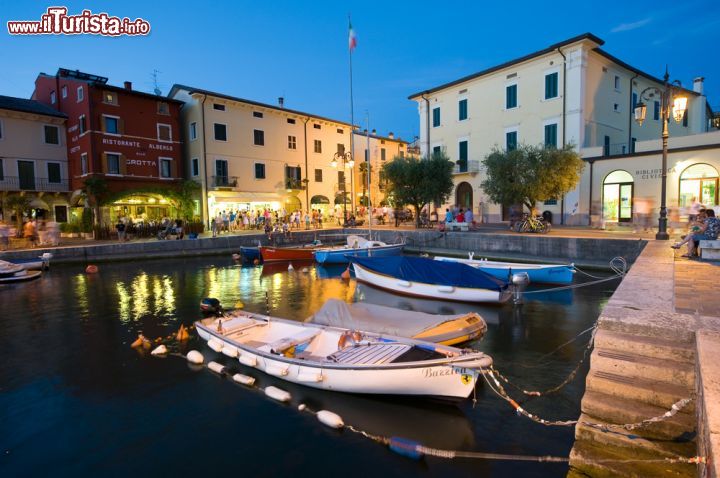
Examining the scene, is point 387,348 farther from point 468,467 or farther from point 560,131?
point 560,131

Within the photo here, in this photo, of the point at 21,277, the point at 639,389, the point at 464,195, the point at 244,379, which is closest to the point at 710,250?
the point at 639,389

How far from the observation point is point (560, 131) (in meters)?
29.9

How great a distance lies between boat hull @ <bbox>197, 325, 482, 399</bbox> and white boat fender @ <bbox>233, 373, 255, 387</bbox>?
0.41 metres

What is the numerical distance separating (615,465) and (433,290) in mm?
10658

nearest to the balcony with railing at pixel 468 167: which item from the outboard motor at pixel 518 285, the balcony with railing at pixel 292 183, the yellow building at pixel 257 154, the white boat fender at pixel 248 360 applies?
the yellow building at pixel 257 154

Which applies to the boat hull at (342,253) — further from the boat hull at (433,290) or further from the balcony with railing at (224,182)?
the balcony with railing at (224,182)

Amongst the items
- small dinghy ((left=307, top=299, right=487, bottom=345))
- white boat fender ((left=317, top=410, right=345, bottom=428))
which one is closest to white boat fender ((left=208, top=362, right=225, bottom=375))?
small dinghy ((left=307, top=299, right=487, bottom=345))

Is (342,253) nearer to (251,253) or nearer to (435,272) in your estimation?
(251,253)

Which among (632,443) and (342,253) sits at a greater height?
(342,253)

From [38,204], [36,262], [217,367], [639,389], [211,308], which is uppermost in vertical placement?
[38,204]

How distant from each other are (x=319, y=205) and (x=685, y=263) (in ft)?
124

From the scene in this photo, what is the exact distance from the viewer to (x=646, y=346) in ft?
15.2

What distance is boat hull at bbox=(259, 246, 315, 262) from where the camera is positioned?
2598 centimetres

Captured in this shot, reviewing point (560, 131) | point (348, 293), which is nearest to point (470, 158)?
point (560, 131)
